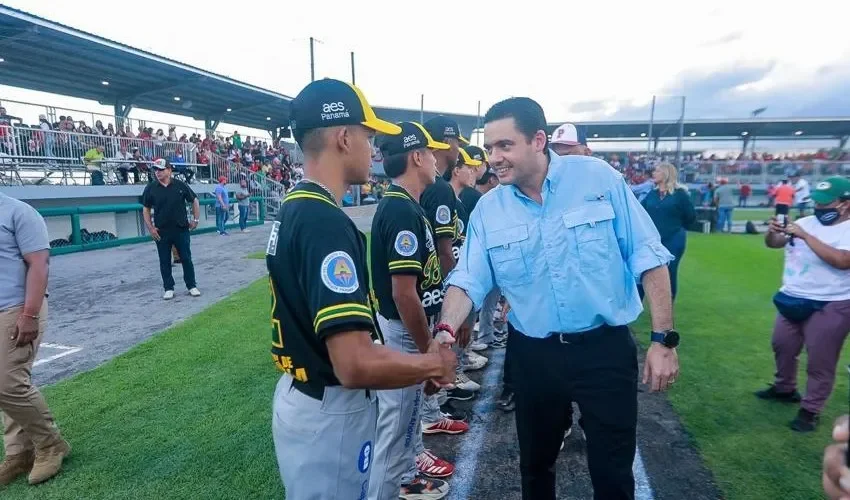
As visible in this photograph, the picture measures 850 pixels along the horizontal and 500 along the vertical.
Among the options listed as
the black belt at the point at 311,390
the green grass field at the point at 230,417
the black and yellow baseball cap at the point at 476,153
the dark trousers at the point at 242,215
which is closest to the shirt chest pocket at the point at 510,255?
the black belt at the point at 311,390

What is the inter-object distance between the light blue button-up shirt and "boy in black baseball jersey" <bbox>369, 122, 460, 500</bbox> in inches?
13.7

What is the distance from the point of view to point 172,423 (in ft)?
14.3

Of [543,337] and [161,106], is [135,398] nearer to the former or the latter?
[543,337]

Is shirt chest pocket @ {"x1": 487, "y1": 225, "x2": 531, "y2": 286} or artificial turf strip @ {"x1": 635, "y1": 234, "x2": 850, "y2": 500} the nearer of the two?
shirt chest pocket @ {"x1": 487, "y1": 225, "x2": 531, "y2": 286}

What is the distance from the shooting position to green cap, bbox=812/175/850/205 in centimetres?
385

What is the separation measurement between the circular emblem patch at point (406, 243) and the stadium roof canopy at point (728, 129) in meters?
31.3

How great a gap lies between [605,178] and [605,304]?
0.67m

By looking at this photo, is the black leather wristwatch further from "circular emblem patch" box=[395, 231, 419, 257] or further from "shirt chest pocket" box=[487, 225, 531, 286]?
"circular emblem patch" box=[395, 231, 419, 257]

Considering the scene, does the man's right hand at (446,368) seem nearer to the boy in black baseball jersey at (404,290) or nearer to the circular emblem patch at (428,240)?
the boy in black baseball jersey at (404,290)

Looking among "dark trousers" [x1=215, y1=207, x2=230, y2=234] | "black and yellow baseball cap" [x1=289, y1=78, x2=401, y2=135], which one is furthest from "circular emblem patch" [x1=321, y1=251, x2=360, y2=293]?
"dark trousers" [x1=215, y1=207, x2=230, y2=234]

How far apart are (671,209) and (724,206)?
45.5 ft

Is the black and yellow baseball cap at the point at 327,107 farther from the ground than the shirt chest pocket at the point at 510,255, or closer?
farther from the ground

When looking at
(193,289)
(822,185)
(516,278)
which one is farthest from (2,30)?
(822,185)

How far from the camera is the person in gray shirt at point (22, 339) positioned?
134 inches
